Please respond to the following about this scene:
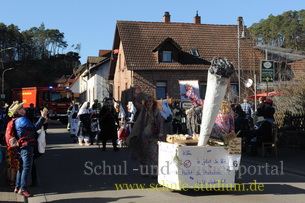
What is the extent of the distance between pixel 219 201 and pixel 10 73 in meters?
87.3

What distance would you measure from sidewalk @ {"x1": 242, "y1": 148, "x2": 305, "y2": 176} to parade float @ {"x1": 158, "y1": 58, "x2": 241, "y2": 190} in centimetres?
385

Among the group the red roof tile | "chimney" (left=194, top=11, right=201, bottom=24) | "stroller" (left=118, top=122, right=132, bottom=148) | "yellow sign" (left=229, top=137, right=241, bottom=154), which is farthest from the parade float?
"chimney" (left=194, top=11, right=201, bottom=24)

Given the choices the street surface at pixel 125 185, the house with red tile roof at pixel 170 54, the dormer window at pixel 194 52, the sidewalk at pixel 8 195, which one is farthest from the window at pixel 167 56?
the sidewalk at pixel 8 195

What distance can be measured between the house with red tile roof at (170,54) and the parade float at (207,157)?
91.8ft

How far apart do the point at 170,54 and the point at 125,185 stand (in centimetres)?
2964

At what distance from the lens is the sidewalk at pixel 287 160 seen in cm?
1200

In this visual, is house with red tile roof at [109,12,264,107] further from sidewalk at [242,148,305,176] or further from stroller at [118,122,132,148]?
sidewalk at [242,148,305,176]

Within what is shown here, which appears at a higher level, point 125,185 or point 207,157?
point 207,157

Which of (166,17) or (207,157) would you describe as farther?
(166,17)

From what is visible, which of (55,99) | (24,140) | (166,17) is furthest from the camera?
(166,17)

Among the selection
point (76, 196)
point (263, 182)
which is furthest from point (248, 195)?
point (76, 196)

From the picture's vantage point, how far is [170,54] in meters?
38.4

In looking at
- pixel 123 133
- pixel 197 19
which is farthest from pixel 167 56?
pixel 123 133

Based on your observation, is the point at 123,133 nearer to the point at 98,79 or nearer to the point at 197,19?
the point at 197,19
